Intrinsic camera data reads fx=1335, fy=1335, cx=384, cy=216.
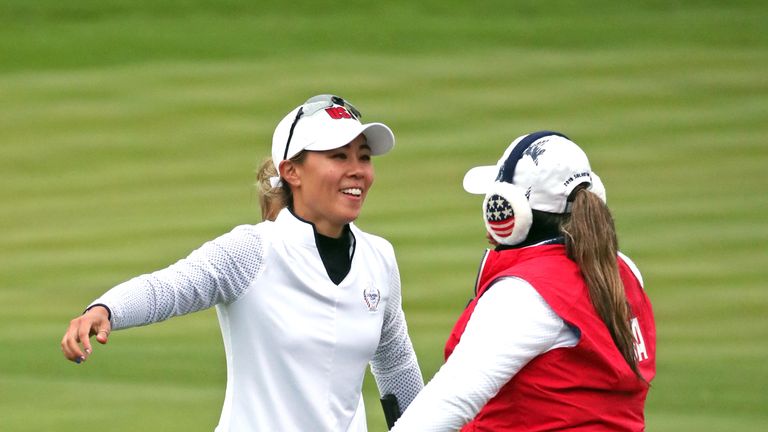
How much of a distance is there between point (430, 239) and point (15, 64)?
6.41m

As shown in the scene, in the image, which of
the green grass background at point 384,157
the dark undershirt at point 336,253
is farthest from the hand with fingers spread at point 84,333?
the green grass background at point 384,157

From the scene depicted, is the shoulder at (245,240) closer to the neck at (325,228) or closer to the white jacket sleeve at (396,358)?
the neck at (325,228)

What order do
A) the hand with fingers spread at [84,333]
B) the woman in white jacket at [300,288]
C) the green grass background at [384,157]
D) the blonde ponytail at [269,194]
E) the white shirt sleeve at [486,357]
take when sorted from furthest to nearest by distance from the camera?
1. the green grass background at [384,157]
2. the blonde ponytail at [269,194]
3. the woman in white jacket at [300,288]
4. the hand with fingers spread at [84,333]
5. the white shirt sleeve at [486,357]

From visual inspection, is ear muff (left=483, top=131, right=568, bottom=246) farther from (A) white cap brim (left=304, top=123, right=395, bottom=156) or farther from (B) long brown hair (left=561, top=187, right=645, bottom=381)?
(A) white cap brim (left=304, top=123, right=395, bottom=156)

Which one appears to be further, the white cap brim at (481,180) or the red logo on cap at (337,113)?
the red logo on cap at (337,113)

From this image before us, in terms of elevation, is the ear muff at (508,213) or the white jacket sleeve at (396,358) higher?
the ear muff at (508,213)

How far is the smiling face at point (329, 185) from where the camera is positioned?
3.07 metres

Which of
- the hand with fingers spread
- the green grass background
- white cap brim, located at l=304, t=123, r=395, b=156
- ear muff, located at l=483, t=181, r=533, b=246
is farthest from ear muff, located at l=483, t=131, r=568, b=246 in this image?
the green grass background

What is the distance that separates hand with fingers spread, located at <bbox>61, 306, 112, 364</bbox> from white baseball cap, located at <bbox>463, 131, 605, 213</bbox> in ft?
2.67

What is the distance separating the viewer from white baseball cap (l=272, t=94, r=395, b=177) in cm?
306

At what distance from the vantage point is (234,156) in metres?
12.4

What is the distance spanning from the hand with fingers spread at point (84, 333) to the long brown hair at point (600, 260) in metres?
0.92

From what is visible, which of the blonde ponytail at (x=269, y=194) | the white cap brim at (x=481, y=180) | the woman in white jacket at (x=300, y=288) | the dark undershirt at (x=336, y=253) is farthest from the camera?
the blonde ponytail at (x=269, y=194)

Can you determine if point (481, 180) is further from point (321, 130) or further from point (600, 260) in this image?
point (321, 130)
